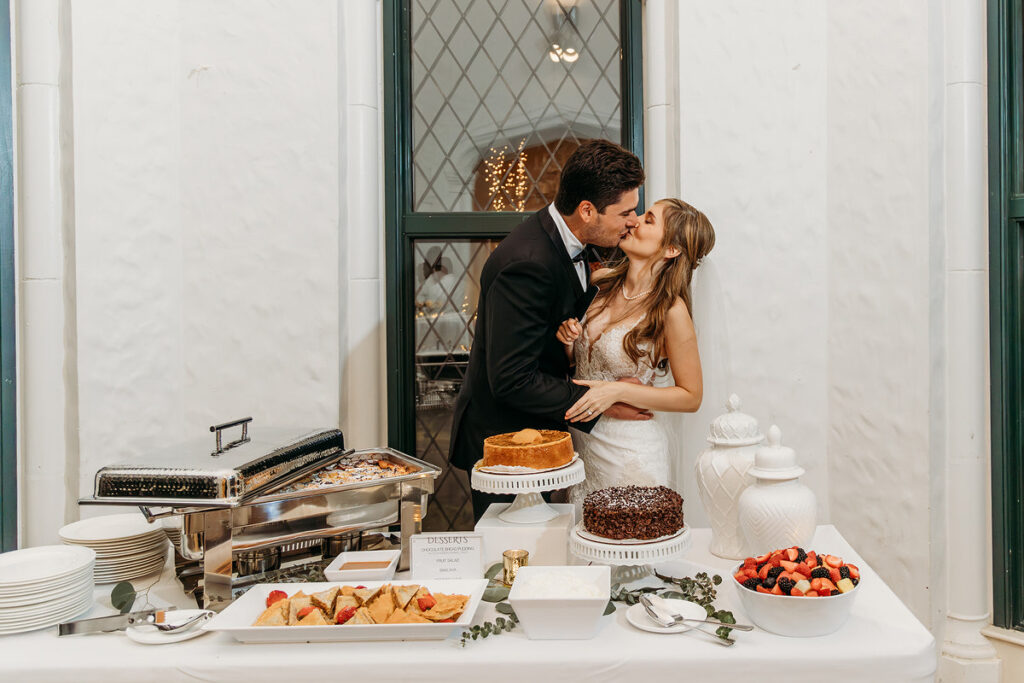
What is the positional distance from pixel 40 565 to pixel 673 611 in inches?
51.2

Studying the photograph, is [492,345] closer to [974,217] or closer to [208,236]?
[208,236]

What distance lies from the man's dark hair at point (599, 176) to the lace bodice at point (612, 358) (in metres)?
0.42

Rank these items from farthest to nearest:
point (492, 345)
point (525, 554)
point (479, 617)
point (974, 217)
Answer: point (974, 217) → point (492, 345) → point (525, 554) → point (479, 617)

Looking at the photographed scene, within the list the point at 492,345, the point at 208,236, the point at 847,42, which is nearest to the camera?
the point at 492,345

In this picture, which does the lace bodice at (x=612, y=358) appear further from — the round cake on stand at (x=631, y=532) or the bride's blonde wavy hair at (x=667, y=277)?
the round cake on stand at (x=631, y=532)

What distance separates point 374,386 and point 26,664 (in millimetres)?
1822

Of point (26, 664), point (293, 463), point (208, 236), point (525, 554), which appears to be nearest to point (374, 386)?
point (208, 236)

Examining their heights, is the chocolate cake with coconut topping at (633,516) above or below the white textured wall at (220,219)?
below

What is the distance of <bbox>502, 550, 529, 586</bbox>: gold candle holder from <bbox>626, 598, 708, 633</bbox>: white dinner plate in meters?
0.27

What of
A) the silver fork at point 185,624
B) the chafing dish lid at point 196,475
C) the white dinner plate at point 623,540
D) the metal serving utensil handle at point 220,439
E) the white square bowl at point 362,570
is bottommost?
the silver fork at point 185,624

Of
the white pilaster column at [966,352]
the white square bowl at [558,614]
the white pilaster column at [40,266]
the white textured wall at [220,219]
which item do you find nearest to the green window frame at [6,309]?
A: the white pilaster column at [40,266]

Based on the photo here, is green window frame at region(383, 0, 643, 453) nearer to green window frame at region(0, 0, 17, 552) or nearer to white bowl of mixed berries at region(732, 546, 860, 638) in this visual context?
green window frame at region(0, 0, 17, 552)

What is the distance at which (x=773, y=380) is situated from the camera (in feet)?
9.44

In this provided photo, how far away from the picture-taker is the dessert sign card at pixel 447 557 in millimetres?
1566
